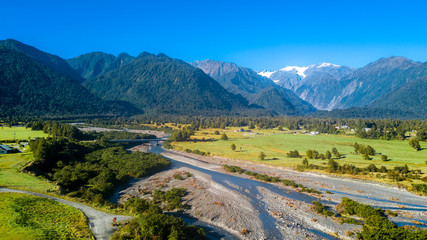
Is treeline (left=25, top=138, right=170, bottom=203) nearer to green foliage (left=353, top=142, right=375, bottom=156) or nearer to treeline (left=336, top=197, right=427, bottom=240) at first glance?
treeline (left=336, top=197, right=427, bottom=240)

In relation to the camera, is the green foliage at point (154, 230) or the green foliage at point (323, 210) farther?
the green foliage at point (323, 210)

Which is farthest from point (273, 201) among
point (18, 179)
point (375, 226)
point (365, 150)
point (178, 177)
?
point (365, 150)

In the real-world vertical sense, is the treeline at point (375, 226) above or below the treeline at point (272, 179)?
above

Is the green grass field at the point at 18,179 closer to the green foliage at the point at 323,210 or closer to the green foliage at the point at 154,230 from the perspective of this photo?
the green foliage at the point at 154,230

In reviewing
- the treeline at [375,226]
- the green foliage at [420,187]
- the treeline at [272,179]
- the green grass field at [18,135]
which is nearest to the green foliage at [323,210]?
the treeline at [375,226]

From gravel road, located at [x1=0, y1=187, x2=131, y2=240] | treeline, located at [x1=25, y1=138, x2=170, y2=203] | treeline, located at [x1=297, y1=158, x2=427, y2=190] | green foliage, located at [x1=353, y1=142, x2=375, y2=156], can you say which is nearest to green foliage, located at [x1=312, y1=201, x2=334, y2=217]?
treeline, located at [x1=297, y1=158, x2=427, y2=190]
